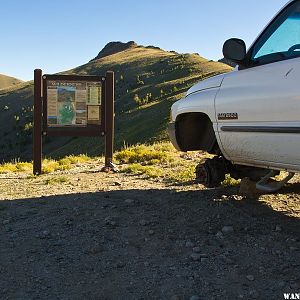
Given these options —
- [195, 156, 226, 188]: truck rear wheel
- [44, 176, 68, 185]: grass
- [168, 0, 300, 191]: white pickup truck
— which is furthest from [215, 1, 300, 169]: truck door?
[44, 176, 68, 185]: grass

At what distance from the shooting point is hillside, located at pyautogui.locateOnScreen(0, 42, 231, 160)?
42250 millimetres

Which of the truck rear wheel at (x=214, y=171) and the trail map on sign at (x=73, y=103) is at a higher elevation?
the trail map on sign at (x=73, y=103)

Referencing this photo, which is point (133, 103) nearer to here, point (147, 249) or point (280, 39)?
point (280, 39)

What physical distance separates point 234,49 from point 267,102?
77cm

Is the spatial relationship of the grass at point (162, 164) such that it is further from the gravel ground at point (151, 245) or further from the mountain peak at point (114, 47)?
the mountain peak at point (114, 47)

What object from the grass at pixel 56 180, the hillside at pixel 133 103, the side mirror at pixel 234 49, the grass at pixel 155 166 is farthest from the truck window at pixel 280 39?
the hillside at pixel 133 103

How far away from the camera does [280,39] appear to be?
4.94 m

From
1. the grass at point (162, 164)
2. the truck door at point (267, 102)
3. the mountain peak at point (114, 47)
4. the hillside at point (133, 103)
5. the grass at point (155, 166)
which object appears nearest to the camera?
the truck door at point (267, 102)

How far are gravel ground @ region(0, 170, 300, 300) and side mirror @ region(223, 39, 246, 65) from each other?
5.60 feet

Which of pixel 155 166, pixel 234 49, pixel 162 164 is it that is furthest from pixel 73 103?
pixel 234 49

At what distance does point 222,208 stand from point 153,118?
38.6m

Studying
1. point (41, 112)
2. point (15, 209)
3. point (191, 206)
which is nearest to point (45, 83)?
point (41, 112)

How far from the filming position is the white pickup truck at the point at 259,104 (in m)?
4.32

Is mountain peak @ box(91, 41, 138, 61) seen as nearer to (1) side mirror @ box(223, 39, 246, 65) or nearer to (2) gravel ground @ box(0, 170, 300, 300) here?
(2) gravel ground @ box(0, 170, 300, 300)
